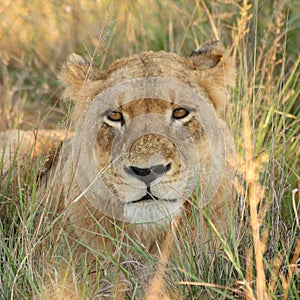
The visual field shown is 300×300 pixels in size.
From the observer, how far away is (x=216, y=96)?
3.86m

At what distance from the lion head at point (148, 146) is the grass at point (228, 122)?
158 millimetres

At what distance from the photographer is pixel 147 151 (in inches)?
128

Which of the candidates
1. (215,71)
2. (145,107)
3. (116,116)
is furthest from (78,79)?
(215,71)

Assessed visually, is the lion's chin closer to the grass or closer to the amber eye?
the grass

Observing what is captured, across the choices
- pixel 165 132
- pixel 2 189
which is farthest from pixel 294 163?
pixel 2 189

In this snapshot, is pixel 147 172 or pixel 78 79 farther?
pixel 78 79

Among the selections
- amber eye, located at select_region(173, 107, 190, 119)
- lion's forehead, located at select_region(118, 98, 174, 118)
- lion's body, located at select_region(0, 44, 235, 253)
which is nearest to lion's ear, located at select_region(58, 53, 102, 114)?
lion's body, located at select_region(0, 44, 235, 253)

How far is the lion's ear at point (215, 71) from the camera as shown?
3.81 m

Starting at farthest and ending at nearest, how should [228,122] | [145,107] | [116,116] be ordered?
[228,122]
[116,116]
[145,107]

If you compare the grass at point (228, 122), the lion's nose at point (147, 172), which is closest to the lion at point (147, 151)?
the lion's nose at point (147, 172)

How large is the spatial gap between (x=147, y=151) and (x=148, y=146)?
0.06 m

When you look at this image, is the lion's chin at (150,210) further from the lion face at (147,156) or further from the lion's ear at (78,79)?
the lion's ear at (78,79)

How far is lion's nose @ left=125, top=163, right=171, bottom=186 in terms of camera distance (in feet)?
10.4

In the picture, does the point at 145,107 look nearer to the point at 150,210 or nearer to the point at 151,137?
the point at 151,137
